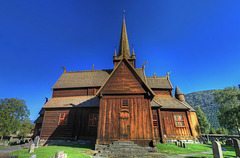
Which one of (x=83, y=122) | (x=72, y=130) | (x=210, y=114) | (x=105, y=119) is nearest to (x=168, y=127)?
(x=105, y=119)

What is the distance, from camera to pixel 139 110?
1462 cm

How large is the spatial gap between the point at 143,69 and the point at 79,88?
14.4 m

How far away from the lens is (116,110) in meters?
14.9

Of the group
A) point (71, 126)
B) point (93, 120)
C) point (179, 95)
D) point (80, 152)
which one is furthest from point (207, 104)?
point (80, 152)

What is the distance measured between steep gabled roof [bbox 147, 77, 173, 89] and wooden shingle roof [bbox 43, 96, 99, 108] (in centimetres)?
1203

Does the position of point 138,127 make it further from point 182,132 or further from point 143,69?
point 143,69

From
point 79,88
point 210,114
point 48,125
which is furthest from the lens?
point 210,114

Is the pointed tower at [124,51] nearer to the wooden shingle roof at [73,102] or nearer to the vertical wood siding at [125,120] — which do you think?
the wooden shingle roof at [73,102]

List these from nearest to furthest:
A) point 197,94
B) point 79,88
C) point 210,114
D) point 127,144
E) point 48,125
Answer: point 127,144
point 48,125
point 79,88
point 210,114
point 197,94

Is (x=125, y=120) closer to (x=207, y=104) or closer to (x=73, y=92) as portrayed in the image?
(x=73, y=92)

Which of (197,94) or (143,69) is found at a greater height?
(197,94)

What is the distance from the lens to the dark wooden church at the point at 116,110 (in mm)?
14148

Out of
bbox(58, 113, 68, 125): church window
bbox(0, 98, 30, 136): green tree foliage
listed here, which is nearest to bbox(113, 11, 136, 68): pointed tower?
bbox(58, 113, 68, 125): church window

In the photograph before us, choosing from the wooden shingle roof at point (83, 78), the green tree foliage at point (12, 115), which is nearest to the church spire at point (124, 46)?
the wooden shingle roof at point (83, 78)
